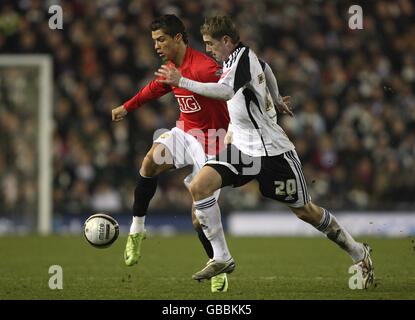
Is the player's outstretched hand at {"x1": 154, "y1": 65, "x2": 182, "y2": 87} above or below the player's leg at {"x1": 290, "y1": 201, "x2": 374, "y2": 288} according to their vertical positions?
above

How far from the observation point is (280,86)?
1853cm

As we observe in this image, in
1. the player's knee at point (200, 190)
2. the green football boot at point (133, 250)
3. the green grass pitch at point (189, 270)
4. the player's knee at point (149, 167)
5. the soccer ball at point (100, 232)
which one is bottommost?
the green grass pitch at point (189, 270)

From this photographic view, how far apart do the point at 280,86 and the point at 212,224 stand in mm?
10748

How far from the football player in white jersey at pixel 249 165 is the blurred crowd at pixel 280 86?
8.91m

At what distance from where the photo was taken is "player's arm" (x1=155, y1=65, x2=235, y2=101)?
25.3 ft

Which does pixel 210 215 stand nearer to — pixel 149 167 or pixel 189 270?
pixel 149 167

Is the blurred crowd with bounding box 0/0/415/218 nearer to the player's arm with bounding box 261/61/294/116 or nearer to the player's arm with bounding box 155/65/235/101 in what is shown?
the player's arm with bounding box 261/61/294/116

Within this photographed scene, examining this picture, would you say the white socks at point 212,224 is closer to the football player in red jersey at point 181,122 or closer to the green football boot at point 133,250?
the football player in red jersey at point 181,122

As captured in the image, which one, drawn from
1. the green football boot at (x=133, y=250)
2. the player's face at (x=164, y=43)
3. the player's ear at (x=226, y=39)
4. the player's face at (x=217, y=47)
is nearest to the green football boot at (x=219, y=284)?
the green football boot at (x=133, y=250)

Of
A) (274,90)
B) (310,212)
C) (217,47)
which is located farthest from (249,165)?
(217,47)

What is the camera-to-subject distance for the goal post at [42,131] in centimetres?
1719

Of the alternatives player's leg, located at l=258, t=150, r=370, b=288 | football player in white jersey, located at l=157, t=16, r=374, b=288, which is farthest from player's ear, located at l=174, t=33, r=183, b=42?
player's leg, located at l=258, t=150, r=370, b=288

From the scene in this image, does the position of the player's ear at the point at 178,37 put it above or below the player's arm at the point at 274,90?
above

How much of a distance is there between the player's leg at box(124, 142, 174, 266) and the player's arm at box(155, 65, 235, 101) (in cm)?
121
